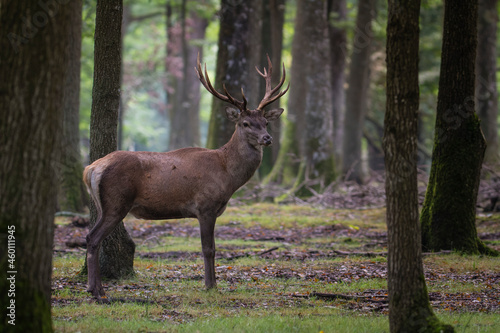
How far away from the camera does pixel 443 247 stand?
32.2 feet

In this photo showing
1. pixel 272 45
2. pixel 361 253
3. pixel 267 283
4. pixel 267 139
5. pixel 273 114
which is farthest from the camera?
pixel 272 45

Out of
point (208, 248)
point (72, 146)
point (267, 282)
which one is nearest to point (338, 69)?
point (72, 146)

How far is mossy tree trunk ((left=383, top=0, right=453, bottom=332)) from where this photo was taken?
5.10m

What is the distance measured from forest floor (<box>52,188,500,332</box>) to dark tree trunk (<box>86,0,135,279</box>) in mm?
1271

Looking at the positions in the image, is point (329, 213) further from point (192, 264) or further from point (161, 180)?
point (161, 180)

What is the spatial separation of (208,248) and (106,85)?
2516 millimetres

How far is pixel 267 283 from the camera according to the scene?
8.22 meters

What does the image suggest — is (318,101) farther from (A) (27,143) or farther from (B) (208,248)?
(A) (27,143)

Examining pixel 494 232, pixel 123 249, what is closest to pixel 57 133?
pixel 123 249

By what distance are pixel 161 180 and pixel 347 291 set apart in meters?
2.77

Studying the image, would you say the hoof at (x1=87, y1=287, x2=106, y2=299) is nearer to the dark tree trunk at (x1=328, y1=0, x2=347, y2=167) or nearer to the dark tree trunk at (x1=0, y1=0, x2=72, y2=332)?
the dark tree trunk at (x1=0, y1=0, x2=72, y2=332)

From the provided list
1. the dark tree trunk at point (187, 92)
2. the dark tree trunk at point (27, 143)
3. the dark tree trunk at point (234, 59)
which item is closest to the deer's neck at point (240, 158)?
the dark tree trunk at point (27, 143)

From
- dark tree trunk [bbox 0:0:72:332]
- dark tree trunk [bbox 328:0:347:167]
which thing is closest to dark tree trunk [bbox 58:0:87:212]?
dark tree trunk [bbox 0:0:72:332]

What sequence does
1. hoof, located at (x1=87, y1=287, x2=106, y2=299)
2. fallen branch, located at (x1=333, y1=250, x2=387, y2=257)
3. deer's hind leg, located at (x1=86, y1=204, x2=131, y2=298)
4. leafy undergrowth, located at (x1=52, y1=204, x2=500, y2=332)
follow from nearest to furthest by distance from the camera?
leafy undergrowth, located at (x1=52, y1=204, x2=500, y2=332), hoof, located at (x1=87, y1=287, x2=106, y2=299), deer's hind leg, located at (x1=86, y1=204, x2=131, y2=298), fallen branch, located at (x1=333, y1=250, x2=387, y2=257)
